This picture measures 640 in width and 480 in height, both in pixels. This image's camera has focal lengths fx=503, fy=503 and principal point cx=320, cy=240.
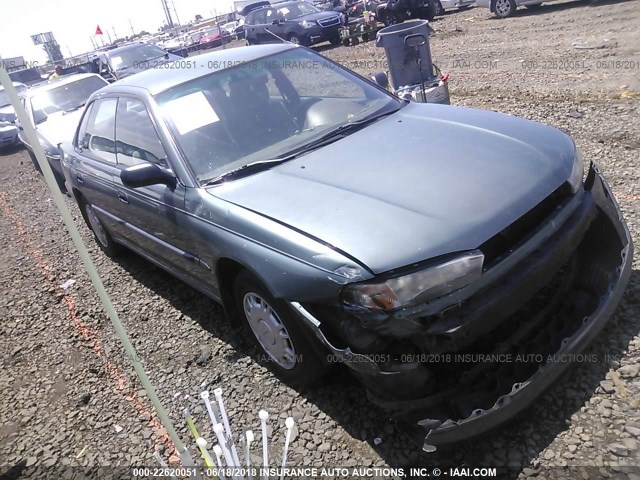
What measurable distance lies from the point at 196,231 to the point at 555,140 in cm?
207

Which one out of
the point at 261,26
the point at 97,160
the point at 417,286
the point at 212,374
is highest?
the point at 261,26

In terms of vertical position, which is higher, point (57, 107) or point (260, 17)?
point (260, 17)

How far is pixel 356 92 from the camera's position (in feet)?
11.9

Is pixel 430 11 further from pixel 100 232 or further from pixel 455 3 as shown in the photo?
pixel 100 232

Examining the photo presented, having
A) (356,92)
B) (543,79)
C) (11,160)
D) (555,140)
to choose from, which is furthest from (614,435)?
(11,160)

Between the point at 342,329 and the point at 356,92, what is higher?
the point at 356,92

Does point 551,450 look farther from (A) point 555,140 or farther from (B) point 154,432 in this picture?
(B) point 154,432

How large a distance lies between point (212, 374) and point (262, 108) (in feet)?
5.70

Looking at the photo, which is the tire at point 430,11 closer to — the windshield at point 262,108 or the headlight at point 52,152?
the headlight at point 52,152

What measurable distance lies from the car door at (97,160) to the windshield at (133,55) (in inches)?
400

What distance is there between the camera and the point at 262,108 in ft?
10.9

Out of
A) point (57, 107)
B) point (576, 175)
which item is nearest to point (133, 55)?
point (57, 107)

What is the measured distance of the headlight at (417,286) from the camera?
6.62 ft

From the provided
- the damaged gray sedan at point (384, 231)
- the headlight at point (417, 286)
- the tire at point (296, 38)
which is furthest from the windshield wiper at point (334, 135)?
the tire at point (296, 38)
